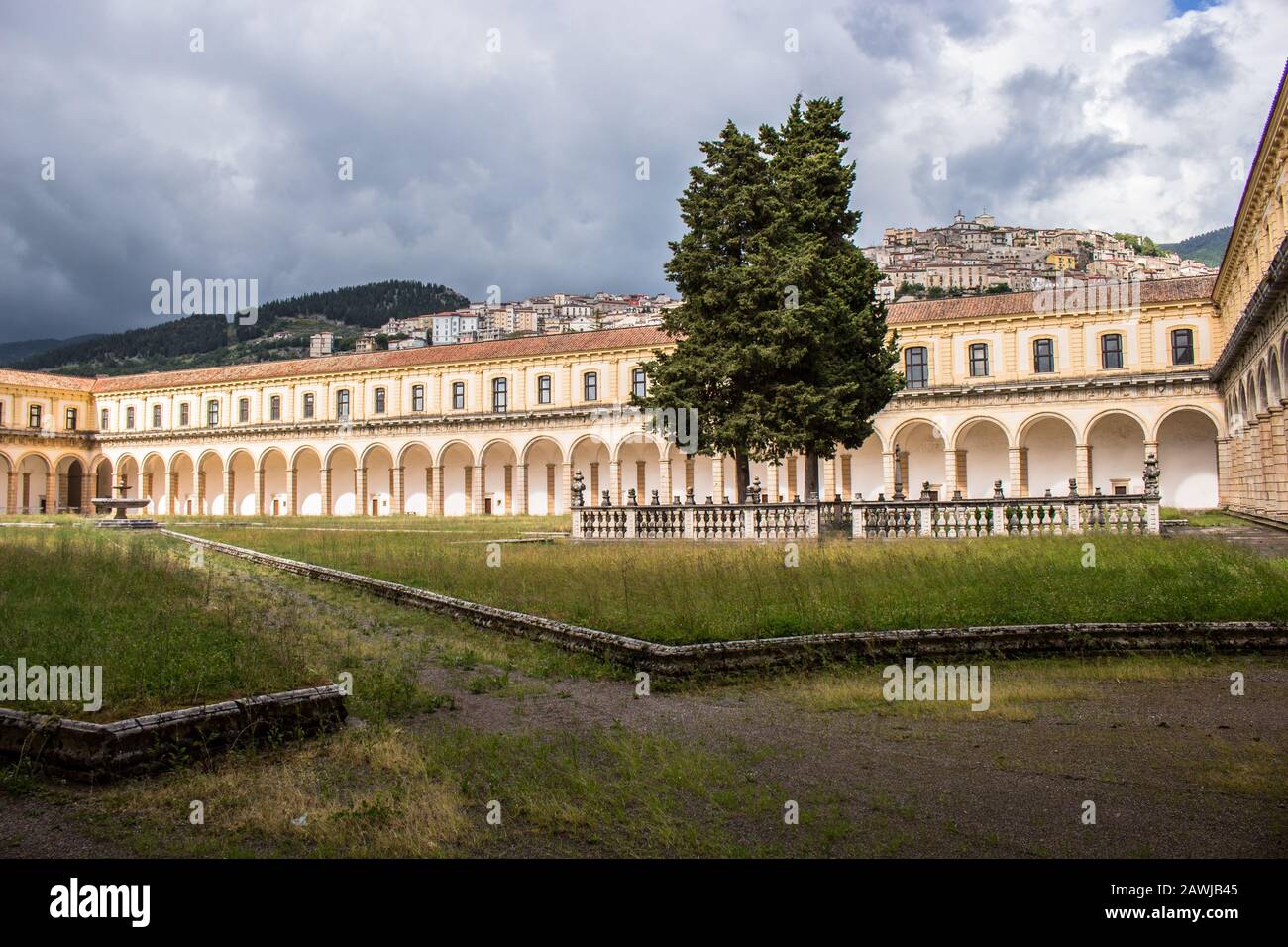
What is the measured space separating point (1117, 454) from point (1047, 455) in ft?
9.56

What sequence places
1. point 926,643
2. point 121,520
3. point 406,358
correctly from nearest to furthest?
1. point 926,643
2. point 121,520
3. point 406,358

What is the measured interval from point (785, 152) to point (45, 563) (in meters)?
20.8

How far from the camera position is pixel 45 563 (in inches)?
554

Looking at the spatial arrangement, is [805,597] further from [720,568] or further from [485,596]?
[485,596]

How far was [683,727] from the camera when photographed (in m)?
6.50

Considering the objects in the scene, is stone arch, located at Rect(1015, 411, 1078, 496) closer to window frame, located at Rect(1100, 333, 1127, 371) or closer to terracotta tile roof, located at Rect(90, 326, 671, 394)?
window frame, located at Rect(1100, 333, 1127, 371)

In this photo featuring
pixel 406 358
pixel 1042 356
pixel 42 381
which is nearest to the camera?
pixel 1042 356

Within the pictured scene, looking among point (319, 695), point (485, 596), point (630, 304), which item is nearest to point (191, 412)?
point (485, 596)

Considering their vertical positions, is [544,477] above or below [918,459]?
below

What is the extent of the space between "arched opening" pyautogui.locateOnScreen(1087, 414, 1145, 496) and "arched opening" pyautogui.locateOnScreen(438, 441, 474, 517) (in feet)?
112

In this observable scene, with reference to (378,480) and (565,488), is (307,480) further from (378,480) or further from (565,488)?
(565,488)

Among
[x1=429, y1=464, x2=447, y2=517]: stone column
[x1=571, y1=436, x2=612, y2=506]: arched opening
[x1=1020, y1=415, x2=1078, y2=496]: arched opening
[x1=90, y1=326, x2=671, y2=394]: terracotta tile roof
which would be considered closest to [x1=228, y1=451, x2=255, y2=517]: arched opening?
[x1=90, y1=326, x2=671, y2=394]: terracotta tile roof

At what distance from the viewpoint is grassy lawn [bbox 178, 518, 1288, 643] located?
31.4 ft

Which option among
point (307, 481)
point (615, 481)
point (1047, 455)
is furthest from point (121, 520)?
point (1047, 455)
